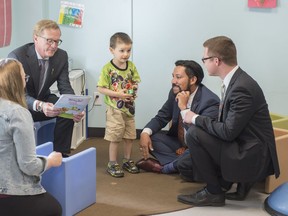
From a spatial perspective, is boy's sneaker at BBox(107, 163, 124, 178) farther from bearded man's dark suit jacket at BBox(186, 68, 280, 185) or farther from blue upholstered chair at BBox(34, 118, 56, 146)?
bearded man's dark suit jacket at BBox(186, 68, 280, 185)

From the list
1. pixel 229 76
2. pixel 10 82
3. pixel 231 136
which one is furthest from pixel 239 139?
pixel 10 82

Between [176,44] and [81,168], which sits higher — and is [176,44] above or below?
above

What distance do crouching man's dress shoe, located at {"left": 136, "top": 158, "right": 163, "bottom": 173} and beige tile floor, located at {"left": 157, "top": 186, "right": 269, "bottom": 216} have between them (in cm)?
59

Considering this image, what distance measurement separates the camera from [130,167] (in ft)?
10.5

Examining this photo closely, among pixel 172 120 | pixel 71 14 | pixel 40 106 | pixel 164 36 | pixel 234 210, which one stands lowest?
pixel 234 210

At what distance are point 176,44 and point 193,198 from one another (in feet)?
5.05

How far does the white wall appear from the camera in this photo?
3.72 m

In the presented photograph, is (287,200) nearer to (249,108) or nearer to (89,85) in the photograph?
(249,108)

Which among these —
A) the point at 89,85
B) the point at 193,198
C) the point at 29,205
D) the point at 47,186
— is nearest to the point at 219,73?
the point at 193,198

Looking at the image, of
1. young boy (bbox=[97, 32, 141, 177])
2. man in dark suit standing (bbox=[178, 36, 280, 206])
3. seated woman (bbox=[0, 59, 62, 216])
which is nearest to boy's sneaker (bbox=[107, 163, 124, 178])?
young boy (bbox=[97, 32, 141, 177])

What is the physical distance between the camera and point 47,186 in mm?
2439

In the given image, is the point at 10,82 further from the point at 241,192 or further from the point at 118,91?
the point at 241,192

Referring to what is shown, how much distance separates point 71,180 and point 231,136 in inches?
33.7

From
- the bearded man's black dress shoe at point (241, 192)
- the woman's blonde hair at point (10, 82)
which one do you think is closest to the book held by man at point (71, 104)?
the woman's blonde hair at point (10, 82)
